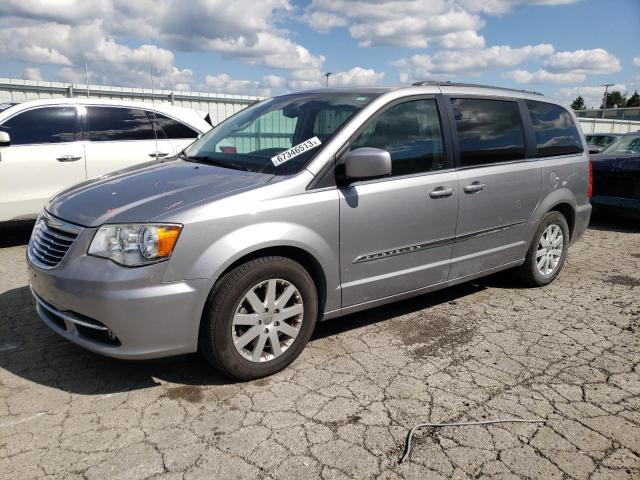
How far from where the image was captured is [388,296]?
12.6 ft

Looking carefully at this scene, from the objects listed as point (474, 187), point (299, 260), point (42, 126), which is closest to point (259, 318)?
point (299, 260)

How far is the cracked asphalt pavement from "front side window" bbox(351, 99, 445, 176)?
4.25 ft

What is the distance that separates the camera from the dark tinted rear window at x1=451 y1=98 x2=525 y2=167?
416 cm

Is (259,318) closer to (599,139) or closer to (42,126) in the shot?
(42,126)

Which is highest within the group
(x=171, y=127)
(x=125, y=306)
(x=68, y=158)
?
(x=171, y=127)

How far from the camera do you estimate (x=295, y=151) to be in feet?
11.3

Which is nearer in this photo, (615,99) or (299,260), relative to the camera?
(299,260)

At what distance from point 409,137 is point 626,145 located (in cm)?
739

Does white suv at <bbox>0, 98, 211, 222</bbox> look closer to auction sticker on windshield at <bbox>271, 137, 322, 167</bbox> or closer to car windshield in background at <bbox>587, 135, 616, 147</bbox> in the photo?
auction sticker on windshield at <bbox>271, 137, 322, 167</bbox>

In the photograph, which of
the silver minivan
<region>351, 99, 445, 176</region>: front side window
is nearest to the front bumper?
the silver minivan

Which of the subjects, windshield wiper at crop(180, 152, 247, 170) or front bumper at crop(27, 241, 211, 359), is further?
windshield wiper at crop(180, 152, 247, 170)

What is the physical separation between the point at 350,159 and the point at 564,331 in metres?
2.31

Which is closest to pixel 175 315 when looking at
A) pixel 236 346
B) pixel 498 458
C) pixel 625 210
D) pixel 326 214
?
pixel 236 346

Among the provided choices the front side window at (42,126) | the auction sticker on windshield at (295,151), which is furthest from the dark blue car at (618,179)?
the front side window at (42,126)
